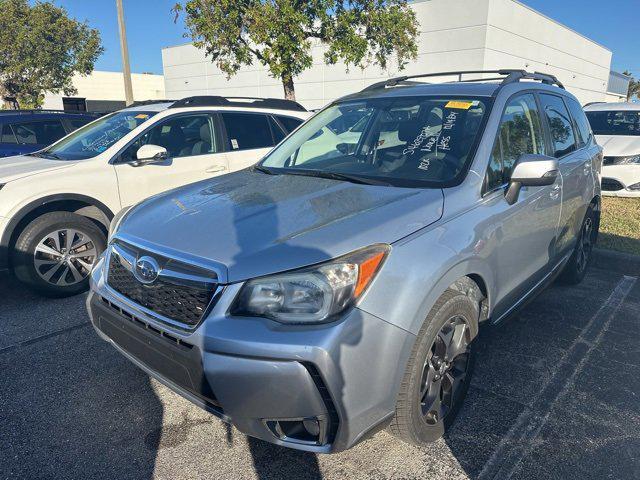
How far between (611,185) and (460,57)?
1720 cm

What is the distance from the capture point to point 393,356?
1.97 m

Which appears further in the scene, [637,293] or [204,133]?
[204,133]

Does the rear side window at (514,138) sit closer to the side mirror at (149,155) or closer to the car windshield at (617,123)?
the side mirror at (149,155)

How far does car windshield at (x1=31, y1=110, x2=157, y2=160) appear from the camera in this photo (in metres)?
5.05

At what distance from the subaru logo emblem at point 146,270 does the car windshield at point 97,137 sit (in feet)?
10.5

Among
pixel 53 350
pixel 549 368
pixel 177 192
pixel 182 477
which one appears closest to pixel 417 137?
pixel 177 192

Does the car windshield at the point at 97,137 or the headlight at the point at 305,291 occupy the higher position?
the car windshield at the point at 97,137

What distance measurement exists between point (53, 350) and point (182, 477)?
6.07ft

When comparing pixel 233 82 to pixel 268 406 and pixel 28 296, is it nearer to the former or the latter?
pixel 28 296

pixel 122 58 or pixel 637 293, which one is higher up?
pixel 122 58

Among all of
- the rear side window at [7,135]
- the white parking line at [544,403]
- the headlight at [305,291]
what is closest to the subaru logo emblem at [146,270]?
the headlight at [305,291]

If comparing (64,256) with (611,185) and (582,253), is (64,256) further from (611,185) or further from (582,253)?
(611,185)

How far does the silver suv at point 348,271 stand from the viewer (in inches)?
74.0

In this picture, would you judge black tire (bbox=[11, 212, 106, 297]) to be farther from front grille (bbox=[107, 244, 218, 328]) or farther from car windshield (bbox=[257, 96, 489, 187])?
front grille (bbox=[107, 244, 218, 328])
